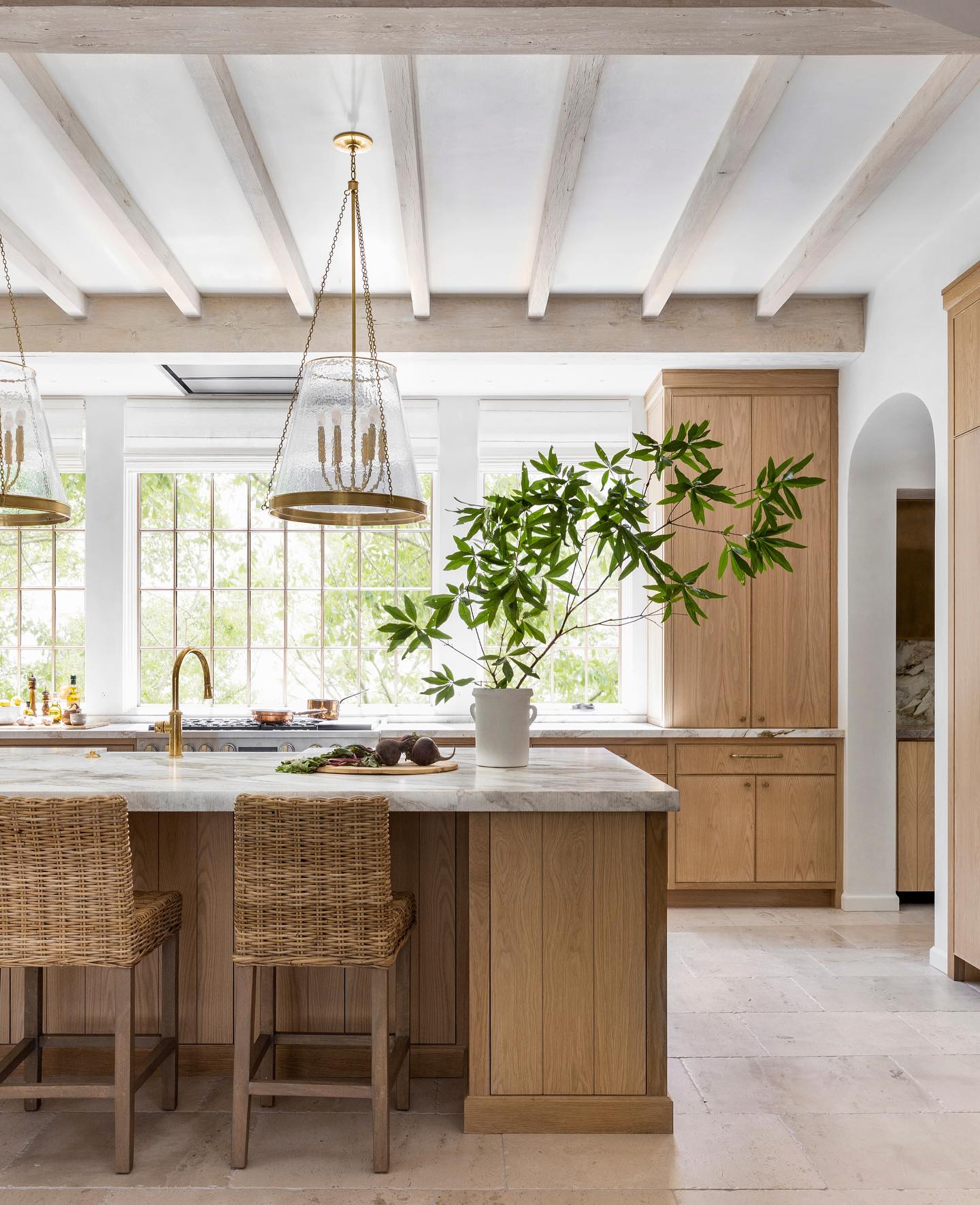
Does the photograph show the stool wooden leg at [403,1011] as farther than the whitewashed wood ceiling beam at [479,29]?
Yes

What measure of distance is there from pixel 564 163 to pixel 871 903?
379 centimetres

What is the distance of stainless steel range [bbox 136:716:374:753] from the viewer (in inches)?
189

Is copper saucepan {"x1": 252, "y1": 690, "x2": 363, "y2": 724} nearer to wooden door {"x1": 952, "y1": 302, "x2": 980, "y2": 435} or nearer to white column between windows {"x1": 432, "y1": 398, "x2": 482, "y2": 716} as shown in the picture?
white column between windows {"x1": 432, "y1": 398, "x2": 482, "y2": 716}

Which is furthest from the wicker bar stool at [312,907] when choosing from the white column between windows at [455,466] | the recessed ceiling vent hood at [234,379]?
the white column between windows at [455,466]

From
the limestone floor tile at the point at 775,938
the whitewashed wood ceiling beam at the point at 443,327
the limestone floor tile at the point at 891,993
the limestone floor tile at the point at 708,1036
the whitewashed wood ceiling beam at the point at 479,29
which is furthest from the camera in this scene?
the whitewashed wood ceiling beam at the point at 443,327

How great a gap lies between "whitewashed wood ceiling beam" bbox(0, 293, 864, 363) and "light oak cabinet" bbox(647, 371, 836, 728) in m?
0.40

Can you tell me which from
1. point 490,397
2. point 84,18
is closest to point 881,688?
point 490,397

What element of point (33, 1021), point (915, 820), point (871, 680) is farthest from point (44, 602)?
point (915, 820)

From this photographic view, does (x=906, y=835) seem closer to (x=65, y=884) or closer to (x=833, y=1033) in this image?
(x=833, y=1033)

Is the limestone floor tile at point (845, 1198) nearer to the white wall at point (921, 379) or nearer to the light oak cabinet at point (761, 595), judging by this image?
the white wall at point (921, 379)

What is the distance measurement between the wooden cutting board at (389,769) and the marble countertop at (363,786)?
3 cm

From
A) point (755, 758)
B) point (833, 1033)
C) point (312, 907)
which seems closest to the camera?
point (312, 907)

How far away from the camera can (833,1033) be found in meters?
3.35

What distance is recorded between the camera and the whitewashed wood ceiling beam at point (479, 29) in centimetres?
226
